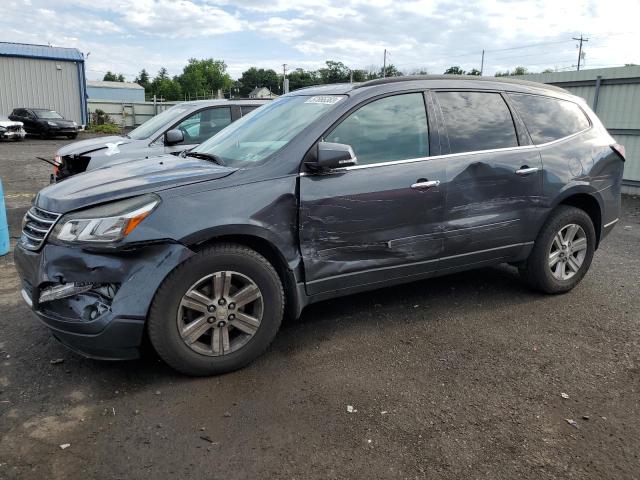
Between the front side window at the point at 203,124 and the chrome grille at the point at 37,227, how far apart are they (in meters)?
4.06

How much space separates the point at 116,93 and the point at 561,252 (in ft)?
278

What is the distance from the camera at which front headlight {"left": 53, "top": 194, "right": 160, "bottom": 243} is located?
2955mm

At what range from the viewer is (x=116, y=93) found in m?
79.7

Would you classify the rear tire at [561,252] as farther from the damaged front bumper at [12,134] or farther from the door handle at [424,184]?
the damaged front bumper at [12,134]

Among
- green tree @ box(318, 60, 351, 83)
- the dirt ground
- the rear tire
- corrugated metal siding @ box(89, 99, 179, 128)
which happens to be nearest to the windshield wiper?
the dirt ground

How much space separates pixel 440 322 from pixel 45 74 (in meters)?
33.2

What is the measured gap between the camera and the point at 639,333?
13.2 ft

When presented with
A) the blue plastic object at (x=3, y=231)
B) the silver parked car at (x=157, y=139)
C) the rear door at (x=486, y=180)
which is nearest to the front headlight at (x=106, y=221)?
the rear door at (x=486, y=180)

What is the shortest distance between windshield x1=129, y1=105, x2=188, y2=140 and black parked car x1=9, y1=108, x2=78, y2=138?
840 inches

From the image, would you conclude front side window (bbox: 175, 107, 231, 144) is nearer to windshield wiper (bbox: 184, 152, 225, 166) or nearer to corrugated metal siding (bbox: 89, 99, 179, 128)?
windshield wiper (bbox: 184, 152, 225, 166)

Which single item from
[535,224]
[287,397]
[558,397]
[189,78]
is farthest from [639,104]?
[189,78]

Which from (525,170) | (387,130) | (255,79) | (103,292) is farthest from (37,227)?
(255,79)

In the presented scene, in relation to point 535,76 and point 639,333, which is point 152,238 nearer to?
point 639,333

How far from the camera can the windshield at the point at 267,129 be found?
3660 mm
